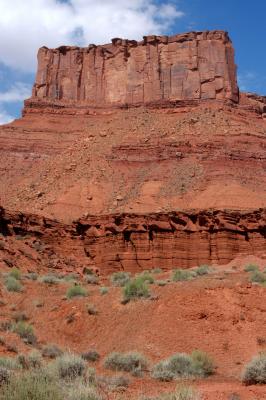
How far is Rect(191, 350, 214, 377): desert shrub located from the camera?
11.9 m

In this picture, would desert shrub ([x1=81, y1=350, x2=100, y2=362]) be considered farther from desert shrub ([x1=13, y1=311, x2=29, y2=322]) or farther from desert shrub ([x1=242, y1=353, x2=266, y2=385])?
desert shrub ([x1=242, y1=353, x2=266, y2=385])

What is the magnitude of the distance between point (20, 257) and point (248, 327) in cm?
1670

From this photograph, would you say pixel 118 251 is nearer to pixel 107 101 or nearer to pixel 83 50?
pixel 107 101

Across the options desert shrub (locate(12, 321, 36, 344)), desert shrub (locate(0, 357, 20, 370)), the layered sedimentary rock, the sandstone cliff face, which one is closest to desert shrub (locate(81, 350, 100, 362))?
desert shrub (locate(12, 321, 36, 344))

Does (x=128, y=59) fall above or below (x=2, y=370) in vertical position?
above

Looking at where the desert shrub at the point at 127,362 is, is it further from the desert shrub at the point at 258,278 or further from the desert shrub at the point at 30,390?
the desert shrub at the point at 258,278

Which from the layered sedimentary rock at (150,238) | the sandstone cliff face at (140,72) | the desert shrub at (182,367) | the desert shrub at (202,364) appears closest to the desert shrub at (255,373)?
the desert shrub at (182,367)

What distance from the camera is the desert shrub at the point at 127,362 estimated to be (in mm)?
12289

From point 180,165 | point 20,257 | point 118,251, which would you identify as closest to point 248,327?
point 20,257

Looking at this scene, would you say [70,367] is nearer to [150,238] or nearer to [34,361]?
[34,361]

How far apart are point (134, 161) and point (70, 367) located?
49723 mm

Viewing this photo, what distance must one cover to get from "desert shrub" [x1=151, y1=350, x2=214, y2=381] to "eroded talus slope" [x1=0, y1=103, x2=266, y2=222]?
35211 millimetres

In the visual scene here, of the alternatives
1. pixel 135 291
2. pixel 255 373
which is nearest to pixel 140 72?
pixel 135 291

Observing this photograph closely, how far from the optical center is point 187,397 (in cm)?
756
